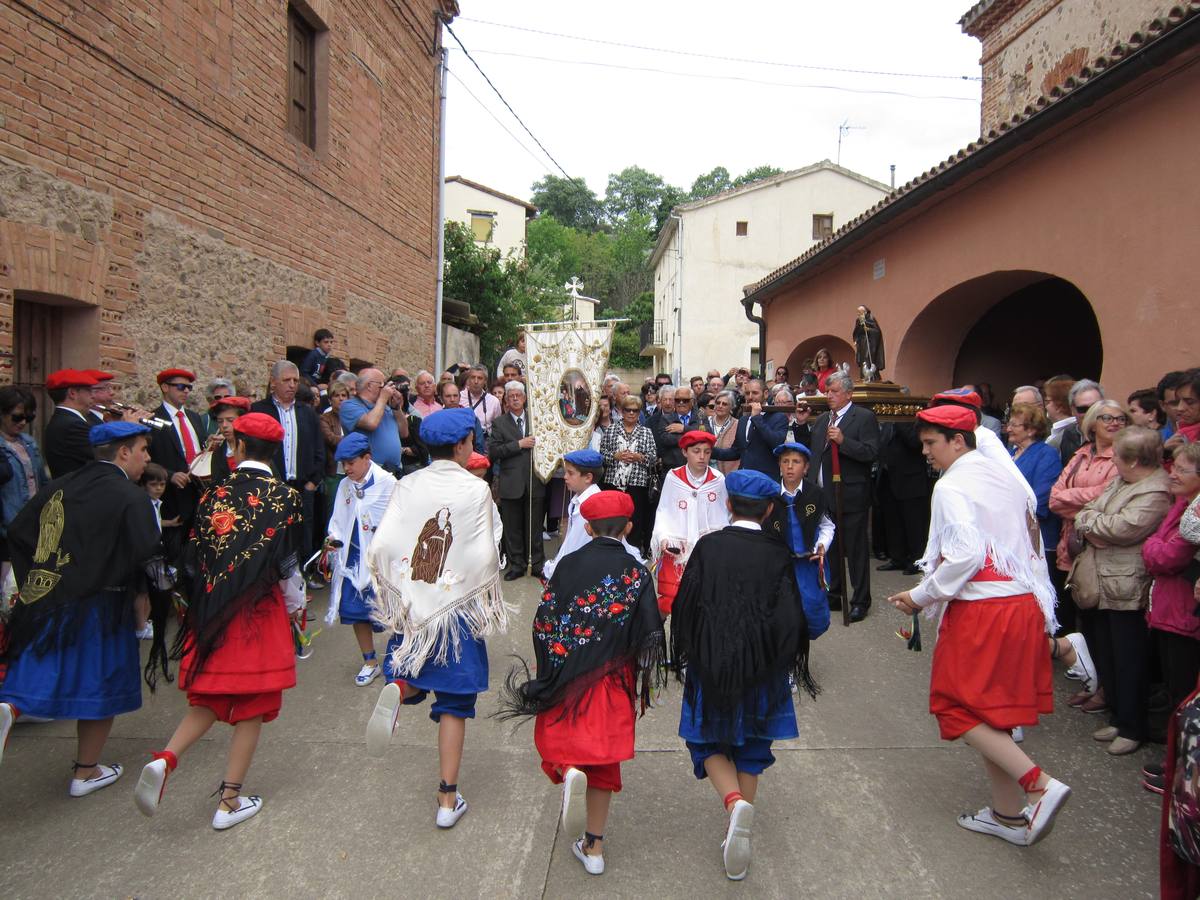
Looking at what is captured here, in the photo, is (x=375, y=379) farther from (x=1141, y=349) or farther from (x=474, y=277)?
(x=474, y=277)

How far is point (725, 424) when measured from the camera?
7805 millimetres

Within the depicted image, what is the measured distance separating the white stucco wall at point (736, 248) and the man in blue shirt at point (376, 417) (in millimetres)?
25803

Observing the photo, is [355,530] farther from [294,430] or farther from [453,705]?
[294,430]

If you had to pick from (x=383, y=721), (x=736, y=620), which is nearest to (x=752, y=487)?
(x=736, y=620)

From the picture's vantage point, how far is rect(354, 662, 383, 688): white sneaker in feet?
16.3

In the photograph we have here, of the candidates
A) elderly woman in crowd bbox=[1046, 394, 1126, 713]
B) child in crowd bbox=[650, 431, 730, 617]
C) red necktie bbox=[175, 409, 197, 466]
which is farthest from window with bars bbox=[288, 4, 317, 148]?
elderly woman in crowd bbox=[1046, 394, 1126, 713]

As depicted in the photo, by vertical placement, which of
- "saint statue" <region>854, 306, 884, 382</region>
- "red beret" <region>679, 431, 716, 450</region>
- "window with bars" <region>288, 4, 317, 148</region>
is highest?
"window with bars" <region>288, 4, 317, 148</region>

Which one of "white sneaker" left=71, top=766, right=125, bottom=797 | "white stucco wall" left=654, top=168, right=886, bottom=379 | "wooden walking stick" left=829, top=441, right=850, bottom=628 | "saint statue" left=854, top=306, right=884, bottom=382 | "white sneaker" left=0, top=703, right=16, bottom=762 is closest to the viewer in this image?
"white sneaker" left=0, top=703, right=16, bottom=762

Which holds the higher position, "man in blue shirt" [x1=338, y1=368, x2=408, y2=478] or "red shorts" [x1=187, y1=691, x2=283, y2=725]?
"man in blue shirt" [x1=338, y1=368, x2=408, y2=478]

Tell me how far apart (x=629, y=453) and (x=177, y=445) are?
3.78 metres

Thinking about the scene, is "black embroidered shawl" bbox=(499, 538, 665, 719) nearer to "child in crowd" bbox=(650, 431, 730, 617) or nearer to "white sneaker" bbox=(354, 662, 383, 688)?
"child in crowd" bbox=(650, 431, 730, 617)

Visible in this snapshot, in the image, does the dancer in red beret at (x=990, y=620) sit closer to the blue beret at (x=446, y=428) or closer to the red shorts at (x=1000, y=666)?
the red shorts at (x=1000, y=666)

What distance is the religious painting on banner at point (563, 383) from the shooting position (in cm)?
754

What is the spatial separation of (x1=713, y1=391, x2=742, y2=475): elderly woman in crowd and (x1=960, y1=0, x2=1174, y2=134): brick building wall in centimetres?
665
